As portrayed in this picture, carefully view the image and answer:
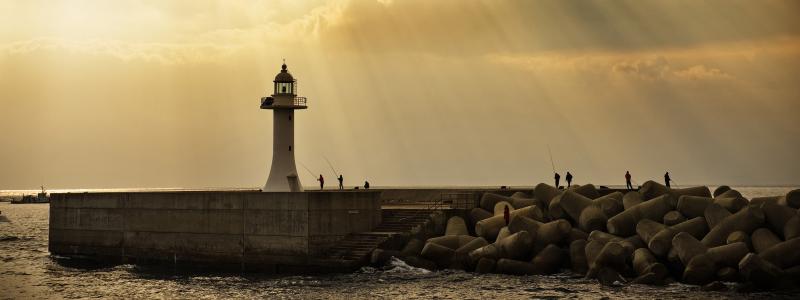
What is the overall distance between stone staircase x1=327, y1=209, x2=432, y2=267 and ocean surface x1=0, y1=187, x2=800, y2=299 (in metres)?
0.71

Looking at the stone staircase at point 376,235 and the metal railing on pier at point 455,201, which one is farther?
the metal railing on pier at point 455,201

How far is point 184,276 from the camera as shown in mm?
34781

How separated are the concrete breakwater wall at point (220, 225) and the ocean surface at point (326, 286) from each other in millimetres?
996

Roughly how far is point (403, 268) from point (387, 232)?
241 cm

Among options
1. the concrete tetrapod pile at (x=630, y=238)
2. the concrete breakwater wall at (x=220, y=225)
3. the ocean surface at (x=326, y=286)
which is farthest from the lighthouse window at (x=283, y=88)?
the concrete tetrapod pile at (x=630, y=238)

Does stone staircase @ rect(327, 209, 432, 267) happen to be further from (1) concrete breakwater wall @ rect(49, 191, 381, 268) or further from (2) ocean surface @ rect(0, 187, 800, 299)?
(2) ocean surface @ rect(0, 187, 800, 299)

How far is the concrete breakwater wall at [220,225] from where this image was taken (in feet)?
111

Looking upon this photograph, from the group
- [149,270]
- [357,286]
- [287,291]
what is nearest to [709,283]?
[357,286]

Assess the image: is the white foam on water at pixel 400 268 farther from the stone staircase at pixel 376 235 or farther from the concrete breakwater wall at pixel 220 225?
the concrete breakwater wall at pixel 220 225

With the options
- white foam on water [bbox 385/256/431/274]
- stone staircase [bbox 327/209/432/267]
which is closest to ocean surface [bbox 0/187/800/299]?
white foam on water [bbox 385/256/431/274]

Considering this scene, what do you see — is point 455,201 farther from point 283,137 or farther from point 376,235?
point 283,137

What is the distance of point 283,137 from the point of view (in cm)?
4369

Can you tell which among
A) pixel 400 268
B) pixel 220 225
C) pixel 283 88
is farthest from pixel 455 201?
pixel 283 88

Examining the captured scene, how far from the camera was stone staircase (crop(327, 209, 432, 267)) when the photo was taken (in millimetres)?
33312
